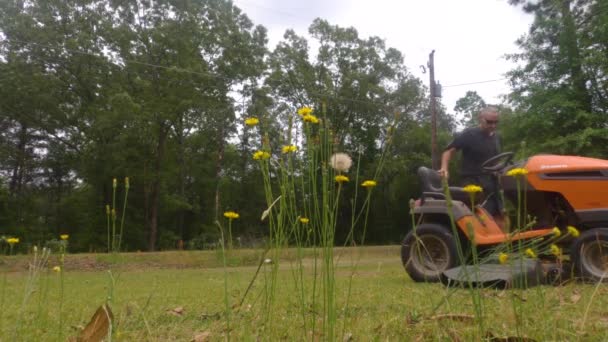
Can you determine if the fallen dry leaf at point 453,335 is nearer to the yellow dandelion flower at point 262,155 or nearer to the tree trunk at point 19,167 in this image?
the yellow dandelion flower at point 262,155

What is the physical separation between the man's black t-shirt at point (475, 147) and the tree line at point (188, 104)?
12055mm

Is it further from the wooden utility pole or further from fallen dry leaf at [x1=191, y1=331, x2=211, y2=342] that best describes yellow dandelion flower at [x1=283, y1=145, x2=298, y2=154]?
the wooden utility pole

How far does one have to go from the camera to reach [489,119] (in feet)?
17.0

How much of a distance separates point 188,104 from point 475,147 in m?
21.4

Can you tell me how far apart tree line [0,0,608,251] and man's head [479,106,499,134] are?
1208 cm

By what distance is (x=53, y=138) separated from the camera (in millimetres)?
27297

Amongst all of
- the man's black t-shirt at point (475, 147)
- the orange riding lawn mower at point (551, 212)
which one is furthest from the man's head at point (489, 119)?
the orange riding lawn mower at point (551, 212)

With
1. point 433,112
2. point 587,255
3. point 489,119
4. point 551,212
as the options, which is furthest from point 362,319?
point 433,112

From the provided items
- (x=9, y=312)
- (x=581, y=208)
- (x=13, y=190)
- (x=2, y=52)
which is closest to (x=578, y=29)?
(x=581, y=208)

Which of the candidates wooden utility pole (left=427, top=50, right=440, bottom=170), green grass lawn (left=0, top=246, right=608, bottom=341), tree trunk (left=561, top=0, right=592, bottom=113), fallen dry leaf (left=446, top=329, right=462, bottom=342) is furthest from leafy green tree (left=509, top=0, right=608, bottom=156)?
fallen dry leaf (left=446, top=329, right=462, bottom=342)

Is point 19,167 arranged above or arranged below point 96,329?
above

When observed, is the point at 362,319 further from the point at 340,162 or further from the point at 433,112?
the point at 433,112

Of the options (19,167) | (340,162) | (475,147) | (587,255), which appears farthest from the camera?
(19,167)

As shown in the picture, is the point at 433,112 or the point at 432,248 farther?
the point at 433,112
